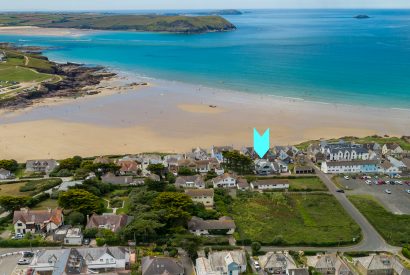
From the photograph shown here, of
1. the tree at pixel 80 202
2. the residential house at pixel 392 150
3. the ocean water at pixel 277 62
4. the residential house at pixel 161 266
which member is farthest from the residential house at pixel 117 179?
the ocean water at pixel 277 62

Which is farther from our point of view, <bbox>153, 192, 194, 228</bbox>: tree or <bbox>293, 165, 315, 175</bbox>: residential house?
<bbox>293, 165, 315, 175</bbox>: residential house

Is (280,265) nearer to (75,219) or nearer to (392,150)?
(75,219)

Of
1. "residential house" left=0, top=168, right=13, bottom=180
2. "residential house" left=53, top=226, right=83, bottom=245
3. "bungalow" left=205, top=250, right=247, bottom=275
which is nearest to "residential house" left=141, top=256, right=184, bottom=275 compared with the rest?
"bungalow" left=205, top=250, right=247, bottom=275

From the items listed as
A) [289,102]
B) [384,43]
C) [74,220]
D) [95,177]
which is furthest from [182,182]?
[384,43]

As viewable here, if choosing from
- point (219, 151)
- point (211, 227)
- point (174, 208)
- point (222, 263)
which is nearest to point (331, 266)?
point (222, 263)

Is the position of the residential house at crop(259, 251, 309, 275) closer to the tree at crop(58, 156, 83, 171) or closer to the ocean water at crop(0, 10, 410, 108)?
the tree at crop(58, 156, 83, 171)

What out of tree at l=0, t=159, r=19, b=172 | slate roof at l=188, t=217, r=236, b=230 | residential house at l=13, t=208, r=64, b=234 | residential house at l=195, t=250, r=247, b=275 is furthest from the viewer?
tree at l=0, t=159, r=19, b=172
